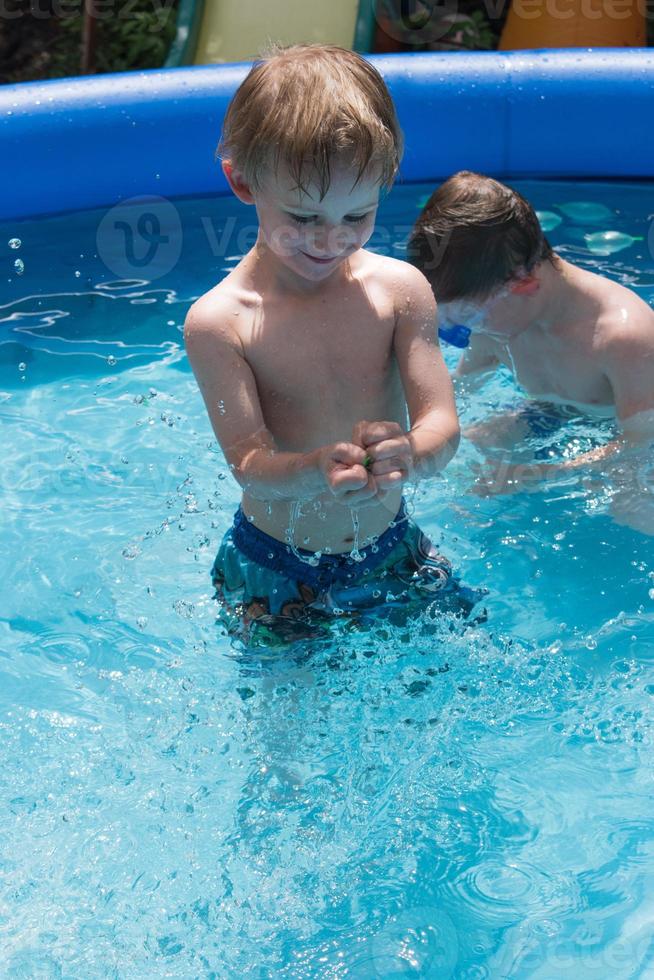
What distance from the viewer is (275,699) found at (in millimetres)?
2531

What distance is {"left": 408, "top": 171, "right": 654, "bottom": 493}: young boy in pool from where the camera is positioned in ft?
9.22

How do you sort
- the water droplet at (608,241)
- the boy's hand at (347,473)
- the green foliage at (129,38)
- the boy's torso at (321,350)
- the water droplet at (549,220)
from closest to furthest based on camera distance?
the boy's hand at (347,473) < the boy's torso at (321,350) < the water droplet at (608,241) < the water droplet at (549,220) < the green foliage at (129,38)

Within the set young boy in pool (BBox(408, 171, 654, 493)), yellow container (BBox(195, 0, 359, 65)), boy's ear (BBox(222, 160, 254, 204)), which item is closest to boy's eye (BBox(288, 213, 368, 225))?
boy's ear (BBox(222, 160, 254, 204))

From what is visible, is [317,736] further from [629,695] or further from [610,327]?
[610,327]

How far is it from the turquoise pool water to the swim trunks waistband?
0.20 meters

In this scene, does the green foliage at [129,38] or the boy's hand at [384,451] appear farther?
the green foliage at [129,38]

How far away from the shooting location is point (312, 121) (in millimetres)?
1854

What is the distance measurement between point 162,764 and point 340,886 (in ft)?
1.72

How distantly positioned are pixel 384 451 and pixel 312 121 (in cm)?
55

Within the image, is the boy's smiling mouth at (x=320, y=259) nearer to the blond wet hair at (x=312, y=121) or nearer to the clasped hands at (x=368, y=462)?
the blond wet hair at (x=312, y=121)

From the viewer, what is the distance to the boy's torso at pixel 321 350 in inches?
83.8

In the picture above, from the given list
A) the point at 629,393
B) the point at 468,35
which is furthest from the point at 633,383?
the point at 468,35

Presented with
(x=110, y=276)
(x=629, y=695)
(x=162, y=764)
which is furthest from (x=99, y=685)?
(x=110, y=276)

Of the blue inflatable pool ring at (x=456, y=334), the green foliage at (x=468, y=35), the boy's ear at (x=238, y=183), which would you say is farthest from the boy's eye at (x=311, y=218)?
the green foliage at (x=468, y=35)
